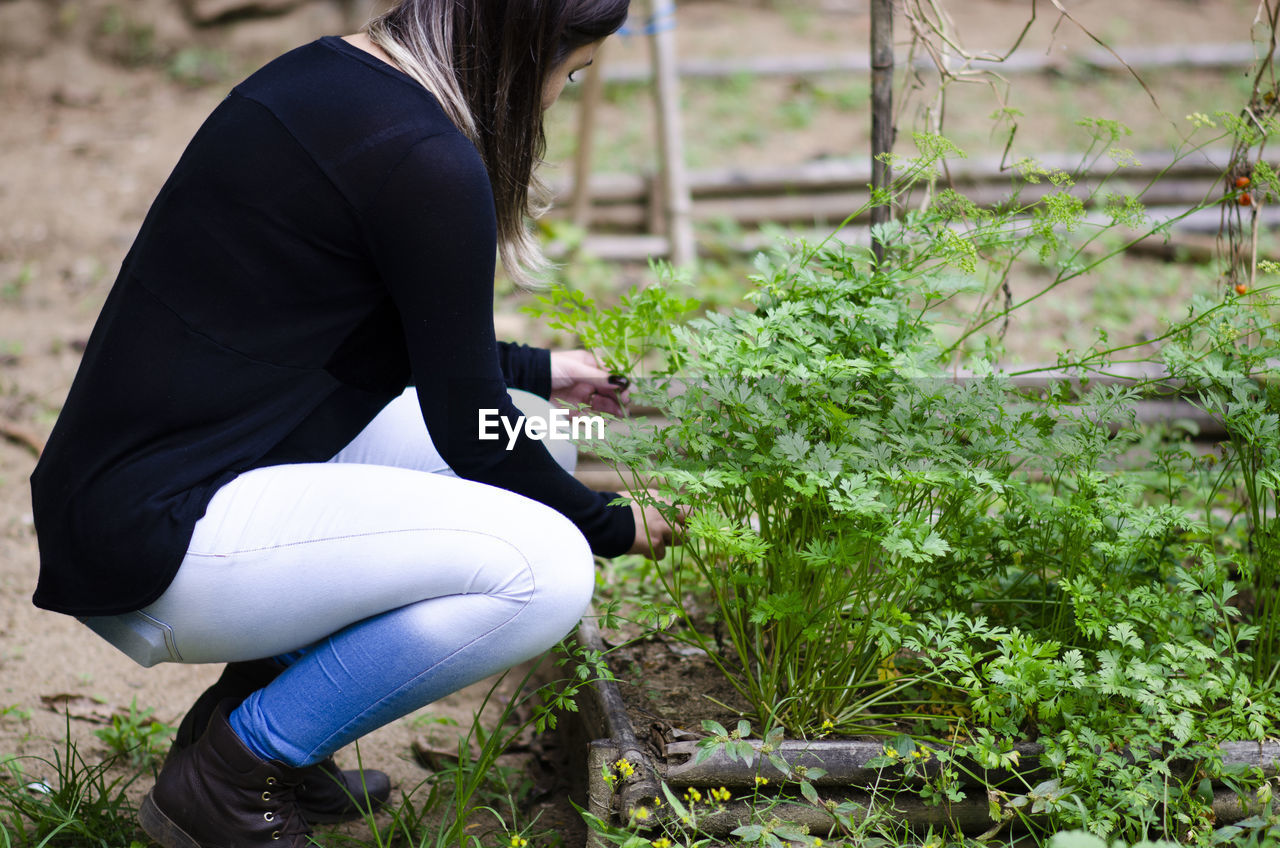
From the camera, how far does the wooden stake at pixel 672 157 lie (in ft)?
14.6

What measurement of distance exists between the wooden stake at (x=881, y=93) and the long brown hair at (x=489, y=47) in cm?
68

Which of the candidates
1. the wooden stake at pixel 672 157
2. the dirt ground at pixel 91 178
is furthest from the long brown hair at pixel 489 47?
the wooden stake at pixel 672 157

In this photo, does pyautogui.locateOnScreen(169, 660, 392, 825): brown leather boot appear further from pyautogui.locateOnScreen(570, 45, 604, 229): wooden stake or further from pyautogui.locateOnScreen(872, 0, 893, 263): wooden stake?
pyautogui.locateOnScreen(570, 45, 604, 229): wooden stake

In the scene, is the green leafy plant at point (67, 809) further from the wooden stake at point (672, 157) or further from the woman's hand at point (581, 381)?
the wooden stake at point (672, 157)

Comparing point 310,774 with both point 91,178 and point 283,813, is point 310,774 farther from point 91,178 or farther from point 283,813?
point 91,178

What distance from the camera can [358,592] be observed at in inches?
59.4

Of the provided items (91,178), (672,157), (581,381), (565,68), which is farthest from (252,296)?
(91,178)

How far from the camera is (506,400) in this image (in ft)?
5.08

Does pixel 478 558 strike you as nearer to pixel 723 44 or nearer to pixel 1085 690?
pixel 1085 690

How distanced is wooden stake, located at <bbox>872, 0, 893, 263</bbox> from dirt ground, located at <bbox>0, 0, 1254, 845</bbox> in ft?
0.99

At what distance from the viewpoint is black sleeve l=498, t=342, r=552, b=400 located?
2.01 meters

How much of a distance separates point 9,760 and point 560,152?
14.8ft

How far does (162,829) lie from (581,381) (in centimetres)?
98

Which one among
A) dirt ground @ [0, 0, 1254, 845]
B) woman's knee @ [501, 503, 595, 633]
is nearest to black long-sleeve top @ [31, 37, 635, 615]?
woman's knee @ [501, 503, 595, 633]
